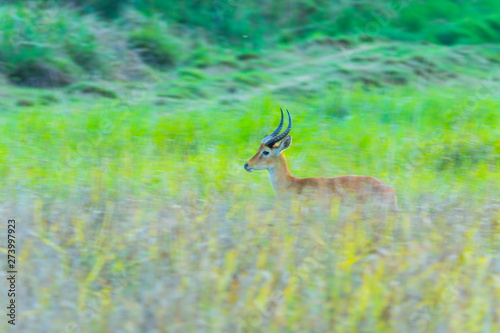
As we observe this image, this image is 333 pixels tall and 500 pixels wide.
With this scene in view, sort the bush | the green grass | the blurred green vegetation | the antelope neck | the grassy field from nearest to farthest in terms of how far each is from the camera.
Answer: the green grass → the grassy field → the antelope neck → the blurred green vegetation → the bush

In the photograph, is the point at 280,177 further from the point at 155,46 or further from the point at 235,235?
the point at 155,46

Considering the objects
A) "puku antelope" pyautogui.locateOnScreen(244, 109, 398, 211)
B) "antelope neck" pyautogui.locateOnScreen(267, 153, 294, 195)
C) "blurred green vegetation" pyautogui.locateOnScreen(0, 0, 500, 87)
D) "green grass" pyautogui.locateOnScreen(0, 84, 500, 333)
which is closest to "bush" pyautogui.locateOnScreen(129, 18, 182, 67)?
"blurred green vegetation" pyautogui.locateOnScreen(0, 0, 500, 87)

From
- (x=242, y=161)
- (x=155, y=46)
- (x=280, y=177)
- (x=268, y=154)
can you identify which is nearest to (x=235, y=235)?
(x=280, y=177)

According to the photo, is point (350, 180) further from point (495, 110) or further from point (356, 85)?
point (356, 85)

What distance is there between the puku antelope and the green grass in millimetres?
202

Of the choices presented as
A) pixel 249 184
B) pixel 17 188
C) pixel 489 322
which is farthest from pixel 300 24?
pixel 489 322

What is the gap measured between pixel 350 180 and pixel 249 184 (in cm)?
93

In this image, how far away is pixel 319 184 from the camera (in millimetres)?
5230

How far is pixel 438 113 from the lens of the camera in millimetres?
8547

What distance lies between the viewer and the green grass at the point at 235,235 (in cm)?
336

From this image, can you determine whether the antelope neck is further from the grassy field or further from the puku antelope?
the grassy field

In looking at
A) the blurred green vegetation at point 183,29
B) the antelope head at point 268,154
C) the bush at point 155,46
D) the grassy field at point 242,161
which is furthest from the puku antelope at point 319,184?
the bush at point 155,46

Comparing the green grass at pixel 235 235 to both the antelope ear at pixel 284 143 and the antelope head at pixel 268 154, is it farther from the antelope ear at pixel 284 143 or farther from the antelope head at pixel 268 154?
the antelope ear at pixel 284 143

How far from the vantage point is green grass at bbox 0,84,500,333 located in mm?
3355
